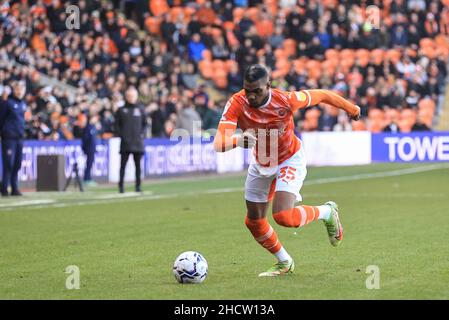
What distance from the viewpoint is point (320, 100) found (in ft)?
33.4

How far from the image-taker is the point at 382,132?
109ft

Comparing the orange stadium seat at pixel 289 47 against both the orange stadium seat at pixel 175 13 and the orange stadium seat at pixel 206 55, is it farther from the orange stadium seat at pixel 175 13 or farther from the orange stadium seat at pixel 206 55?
the orange stadium seat at pixel 175 13

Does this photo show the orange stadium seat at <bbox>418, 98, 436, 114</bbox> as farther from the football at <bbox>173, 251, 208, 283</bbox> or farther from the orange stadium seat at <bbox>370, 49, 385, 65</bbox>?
→ the football at <bbox>173, 251, 208, 283</bbox>

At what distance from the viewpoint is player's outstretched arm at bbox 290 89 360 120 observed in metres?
9.98

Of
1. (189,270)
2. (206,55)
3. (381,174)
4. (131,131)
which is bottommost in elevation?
(189,270)

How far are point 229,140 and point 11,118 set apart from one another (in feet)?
40.3

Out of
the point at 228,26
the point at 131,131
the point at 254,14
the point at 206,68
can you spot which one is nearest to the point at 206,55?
the point at 206,68

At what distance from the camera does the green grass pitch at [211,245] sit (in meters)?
8.98

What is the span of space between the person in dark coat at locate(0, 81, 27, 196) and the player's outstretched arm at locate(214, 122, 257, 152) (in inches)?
472

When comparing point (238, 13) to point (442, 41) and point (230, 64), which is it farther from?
point (442, 41)

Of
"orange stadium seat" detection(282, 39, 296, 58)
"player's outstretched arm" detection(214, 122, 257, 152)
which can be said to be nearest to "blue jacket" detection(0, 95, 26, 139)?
"player's outstretched arm" detection(214, 122, 257, 152)

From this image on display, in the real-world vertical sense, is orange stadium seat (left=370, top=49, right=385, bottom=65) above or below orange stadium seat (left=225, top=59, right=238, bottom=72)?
above

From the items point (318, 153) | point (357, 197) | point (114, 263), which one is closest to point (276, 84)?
point (318, 153)
